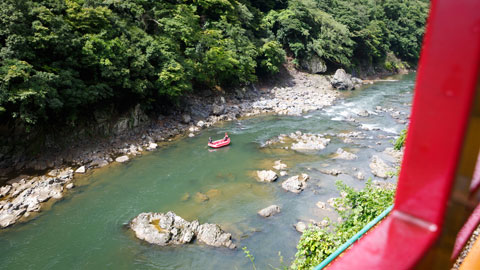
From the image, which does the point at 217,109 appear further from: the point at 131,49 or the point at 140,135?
the point at 131,49

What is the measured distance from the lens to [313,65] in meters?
30.7

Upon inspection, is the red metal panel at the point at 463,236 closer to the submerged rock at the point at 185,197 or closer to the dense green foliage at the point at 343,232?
the dense green foliage at the point at 343,232

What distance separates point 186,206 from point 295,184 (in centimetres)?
416

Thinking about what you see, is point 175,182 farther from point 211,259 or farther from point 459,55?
point 459,55

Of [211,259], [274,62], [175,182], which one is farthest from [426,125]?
[274,62]

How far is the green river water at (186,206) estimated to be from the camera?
7.93 m

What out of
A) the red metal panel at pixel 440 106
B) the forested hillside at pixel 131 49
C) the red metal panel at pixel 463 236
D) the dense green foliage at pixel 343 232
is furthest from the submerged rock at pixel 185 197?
the red metal panel at pixel 440 106

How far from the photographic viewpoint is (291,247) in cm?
812

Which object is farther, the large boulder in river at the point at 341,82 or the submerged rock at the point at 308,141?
the large boulder in river at the point at 341,82

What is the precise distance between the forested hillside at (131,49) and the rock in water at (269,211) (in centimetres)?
872

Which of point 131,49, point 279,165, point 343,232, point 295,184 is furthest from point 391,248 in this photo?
point 131,49

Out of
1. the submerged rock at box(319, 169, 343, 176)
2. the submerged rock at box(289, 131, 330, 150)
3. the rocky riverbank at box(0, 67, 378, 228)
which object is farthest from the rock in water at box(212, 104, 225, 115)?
the submerged rock at box(319, 169, 343, 176)

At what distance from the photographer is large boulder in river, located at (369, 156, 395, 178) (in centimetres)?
1176

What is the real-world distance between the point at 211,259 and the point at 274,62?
21.8m
